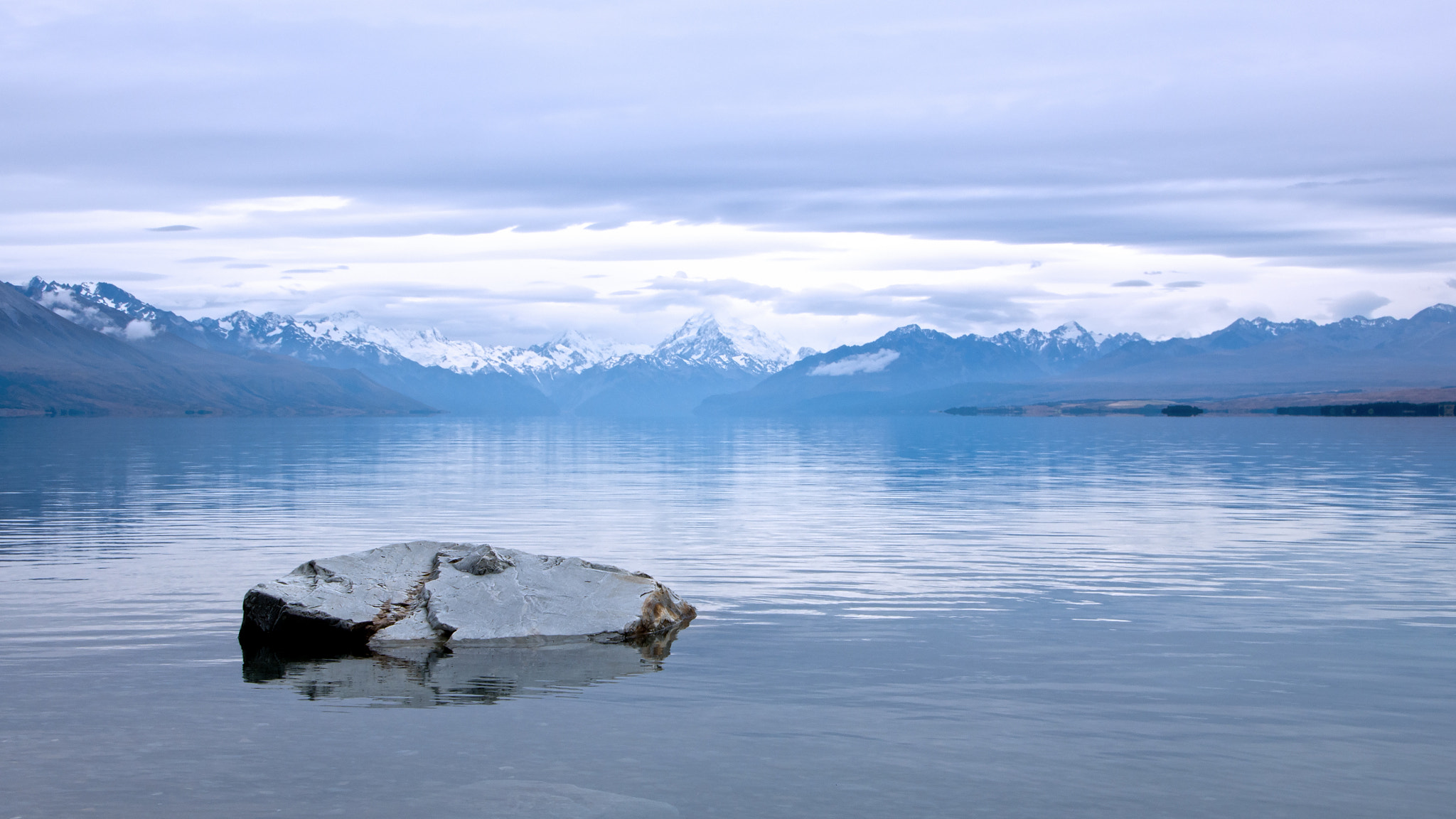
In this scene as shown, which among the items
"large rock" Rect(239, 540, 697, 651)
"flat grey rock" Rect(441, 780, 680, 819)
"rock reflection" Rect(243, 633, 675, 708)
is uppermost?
"large rock" Rect(239, 540, 697, 651)

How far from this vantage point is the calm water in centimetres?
1736

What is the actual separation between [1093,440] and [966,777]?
15759 cm

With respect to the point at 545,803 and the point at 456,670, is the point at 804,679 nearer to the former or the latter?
the point at 456,670

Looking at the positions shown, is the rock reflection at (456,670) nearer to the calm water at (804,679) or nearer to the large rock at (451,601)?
the calm water at (804,679)

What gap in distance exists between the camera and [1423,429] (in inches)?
7589

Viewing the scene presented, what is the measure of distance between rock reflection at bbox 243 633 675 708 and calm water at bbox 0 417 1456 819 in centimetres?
11

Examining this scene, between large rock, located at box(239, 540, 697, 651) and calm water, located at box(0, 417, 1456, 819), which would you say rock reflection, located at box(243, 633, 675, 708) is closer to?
calm water, located at box(0, 417, 1456, 819)

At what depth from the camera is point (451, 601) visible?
29.2 metres

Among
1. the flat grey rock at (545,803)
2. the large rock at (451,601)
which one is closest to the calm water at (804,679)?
the flat grey rock at (545,803)

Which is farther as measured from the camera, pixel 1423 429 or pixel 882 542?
pixel 1423 429

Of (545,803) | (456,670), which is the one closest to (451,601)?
(456,670)

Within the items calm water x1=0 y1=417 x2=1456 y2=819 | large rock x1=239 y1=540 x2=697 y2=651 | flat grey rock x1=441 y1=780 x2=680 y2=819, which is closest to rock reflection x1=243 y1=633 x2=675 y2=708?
calm water x1=0 y1=417 x2=1456 y2=819

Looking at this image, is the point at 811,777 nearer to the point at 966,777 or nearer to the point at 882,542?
the point at 966,777

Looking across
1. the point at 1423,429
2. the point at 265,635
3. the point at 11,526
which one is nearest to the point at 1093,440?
the point at 1423,429
